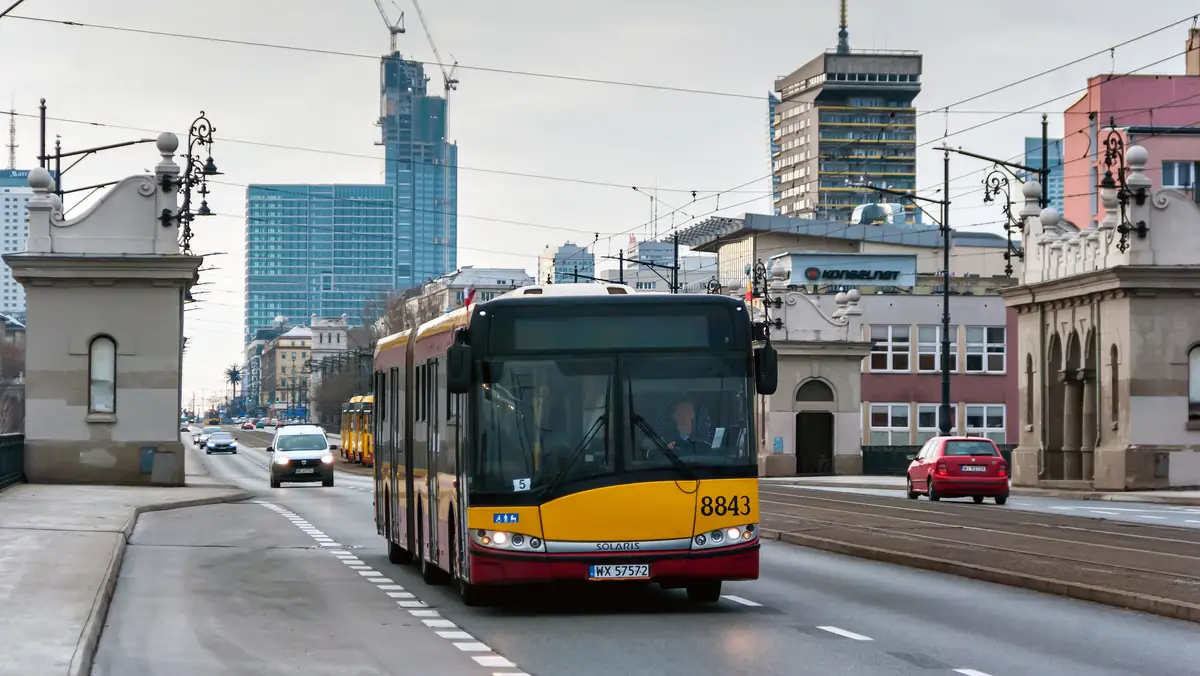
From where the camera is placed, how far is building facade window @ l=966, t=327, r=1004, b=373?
92.9 meters

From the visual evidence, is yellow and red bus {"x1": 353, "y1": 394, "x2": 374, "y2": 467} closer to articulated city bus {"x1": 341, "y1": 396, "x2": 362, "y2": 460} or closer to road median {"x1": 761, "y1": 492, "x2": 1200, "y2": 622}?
articulated city bus {"x1": 341, "y1": 396, "x2": 362, "y2": 460}

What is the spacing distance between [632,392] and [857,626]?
268 cm

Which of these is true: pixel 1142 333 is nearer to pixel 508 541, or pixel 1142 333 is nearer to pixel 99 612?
pixel 508 541

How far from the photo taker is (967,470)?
1660 inches

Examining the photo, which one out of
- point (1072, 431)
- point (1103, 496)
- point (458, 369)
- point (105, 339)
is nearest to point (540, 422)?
point (458, 369)

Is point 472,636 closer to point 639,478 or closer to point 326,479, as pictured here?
point 639,478

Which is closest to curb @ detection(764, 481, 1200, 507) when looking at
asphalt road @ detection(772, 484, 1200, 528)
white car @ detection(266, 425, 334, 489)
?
asphalt road @ detection(772, 484, 1200, 528)

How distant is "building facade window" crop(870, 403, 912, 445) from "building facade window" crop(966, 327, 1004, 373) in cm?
402

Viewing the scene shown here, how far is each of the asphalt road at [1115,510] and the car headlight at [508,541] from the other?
1716cm

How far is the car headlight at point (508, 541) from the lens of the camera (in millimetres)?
15227

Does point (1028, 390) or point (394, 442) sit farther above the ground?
point (1028, 390)

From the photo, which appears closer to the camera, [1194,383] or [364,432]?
[1194,383]

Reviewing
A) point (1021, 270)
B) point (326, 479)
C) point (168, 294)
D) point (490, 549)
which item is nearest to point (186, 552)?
point (490, 549)

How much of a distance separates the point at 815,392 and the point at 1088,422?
2186 centimetres
